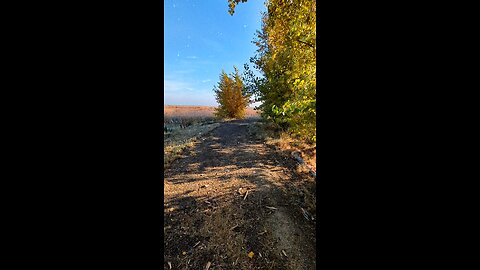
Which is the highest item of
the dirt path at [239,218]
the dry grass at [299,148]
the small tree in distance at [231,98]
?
the small tree in distance at [231,98]

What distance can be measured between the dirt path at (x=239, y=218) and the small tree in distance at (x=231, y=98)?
22288mm

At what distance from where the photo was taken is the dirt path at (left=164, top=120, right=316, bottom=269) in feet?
11.2

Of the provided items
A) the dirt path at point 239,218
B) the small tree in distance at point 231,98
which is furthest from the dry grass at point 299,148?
the small tree in distance at point 231,98

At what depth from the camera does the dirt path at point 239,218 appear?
3402mm

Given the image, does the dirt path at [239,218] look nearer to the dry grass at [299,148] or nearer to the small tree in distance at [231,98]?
the dry grass at [299,148]

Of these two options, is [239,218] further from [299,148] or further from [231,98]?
[231,98]

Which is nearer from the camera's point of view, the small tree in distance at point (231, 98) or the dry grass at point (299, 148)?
the dry grass at point (299, 148)

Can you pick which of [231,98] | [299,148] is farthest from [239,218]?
[231,98]

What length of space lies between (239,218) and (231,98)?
26.0 m

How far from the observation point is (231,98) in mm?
29453

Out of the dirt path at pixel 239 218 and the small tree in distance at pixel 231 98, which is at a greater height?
the small tree in distance at pixel 231 98
